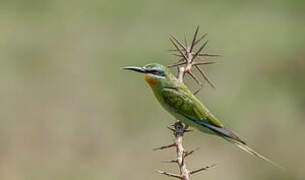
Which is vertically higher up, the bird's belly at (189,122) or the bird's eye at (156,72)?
the bird's eye at (156,72)

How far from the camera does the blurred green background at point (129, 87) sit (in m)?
7.77

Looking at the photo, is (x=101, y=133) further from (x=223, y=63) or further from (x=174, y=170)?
(x=223, y=63)

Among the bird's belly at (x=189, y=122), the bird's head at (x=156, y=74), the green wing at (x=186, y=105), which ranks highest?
the bird's head at (x=156, y=74)

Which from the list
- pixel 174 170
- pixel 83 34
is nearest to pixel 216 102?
pixel 174 170

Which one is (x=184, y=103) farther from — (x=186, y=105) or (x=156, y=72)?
(x=156, y=72)

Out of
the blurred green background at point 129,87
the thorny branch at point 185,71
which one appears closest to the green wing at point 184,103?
the thorny branch at point 185,71

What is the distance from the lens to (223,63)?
937 centimetres

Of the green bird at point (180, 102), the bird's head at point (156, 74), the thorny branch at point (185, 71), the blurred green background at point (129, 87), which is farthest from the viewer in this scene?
the blurred green background at point (129, 87)

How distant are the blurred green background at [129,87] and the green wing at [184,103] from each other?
3203mm

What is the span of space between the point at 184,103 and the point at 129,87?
447 centimetres

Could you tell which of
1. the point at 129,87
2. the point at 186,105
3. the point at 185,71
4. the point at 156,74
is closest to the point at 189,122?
the point at 186,105

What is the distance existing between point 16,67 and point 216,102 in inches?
102

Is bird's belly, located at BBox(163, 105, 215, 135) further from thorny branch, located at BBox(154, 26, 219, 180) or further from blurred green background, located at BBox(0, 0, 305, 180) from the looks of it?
blurred green background, located at BBox(0, 0, 305, 180)

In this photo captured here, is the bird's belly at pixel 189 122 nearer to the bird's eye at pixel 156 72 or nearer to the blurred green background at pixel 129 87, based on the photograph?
the bird's eye at pixel 156 72
